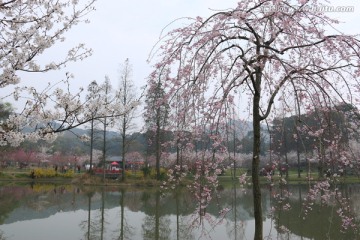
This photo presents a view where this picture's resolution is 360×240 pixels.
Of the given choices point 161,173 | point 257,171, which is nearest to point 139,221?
point 257,171

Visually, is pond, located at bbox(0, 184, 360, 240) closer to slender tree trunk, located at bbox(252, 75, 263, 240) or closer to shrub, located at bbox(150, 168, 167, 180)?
slender tree trunk, located at bbox(252, 75, 263, 240)

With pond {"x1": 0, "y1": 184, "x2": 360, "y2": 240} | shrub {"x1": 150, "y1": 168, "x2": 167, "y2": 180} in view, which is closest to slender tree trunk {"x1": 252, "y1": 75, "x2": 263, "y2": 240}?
pond {"x1": 0, "y1": 184, "x2": 360, "y2": 240}

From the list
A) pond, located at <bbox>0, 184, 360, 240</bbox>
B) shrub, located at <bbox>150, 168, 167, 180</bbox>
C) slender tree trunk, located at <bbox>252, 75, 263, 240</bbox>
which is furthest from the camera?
shrub, located at <bbox>150, 168, 167, 180</bbox>

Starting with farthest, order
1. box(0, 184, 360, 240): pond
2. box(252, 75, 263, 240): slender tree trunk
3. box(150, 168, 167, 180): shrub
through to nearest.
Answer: box(150, 168, 167, 180): shrub < box(0, 184, 360, 240): pond < box(252, 75, 263, 240): slender tree trunk

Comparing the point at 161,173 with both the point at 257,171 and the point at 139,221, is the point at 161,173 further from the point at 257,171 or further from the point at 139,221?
the point at 257,171

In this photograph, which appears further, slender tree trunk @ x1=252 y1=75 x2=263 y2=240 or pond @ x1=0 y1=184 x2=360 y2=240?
pond @ x1=0 y1=184 x2=360 y2=240

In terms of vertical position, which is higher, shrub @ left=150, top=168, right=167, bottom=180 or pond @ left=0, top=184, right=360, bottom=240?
shrub @ left=150, top=168, right=167, bottom=180

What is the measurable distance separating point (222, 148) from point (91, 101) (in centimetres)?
158

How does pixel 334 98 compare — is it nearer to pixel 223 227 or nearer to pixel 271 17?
pixel 271 17

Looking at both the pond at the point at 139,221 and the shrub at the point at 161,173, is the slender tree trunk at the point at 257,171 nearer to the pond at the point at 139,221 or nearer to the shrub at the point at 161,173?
the pond at the point at 139,221

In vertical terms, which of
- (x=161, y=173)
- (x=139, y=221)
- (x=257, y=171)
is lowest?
(x=139, y=221)

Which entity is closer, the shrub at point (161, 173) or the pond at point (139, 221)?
the pond at point (139, 221)

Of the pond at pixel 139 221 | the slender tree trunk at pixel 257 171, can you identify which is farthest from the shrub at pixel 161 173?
the slender tree trunk at pixel 257 171

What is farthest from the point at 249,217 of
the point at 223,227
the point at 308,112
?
the point at 308,112
